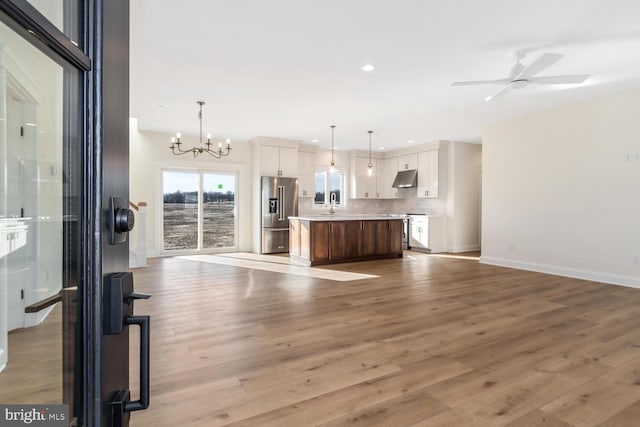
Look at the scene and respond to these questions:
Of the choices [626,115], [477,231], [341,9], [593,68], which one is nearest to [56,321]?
[341,9]

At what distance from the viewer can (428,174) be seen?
848 centimetres

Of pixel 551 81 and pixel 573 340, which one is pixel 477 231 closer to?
pixel 551 81

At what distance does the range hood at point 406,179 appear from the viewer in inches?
344

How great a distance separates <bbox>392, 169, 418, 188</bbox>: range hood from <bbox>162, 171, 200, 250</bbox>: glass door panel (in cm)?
524

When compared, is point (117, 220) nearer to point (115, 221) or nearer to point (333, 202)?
point (115, 221)

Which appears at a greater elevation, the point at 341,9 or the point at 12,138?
the point at 341,9

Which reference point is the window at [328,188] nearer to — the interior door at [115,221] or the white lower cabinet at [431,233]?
the white lower cabinet at [431,233]

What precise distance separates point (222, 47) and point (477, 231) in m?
7.61

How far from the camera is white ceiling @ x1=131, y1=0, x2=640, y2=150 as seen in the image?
289 cm

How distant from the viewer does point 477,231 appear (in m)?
8.65

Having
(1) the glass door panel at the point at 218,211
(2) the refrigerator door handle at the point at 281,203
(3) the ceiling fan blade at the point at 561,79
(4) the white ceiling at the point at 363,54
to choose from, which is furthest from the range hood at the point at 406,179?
(3) the ceiling fan blade at the point at 561,79

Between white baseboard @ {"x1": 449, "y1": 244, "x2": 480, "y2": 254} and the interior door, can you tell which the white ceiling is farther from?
white baseboard @ {"x1": 449, "y1": 244, "x2": 480, "y2": 254}

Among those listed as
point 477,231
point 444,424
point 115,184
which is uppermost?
point 115,184

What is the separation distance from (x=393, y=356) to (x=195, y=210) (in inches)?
255
